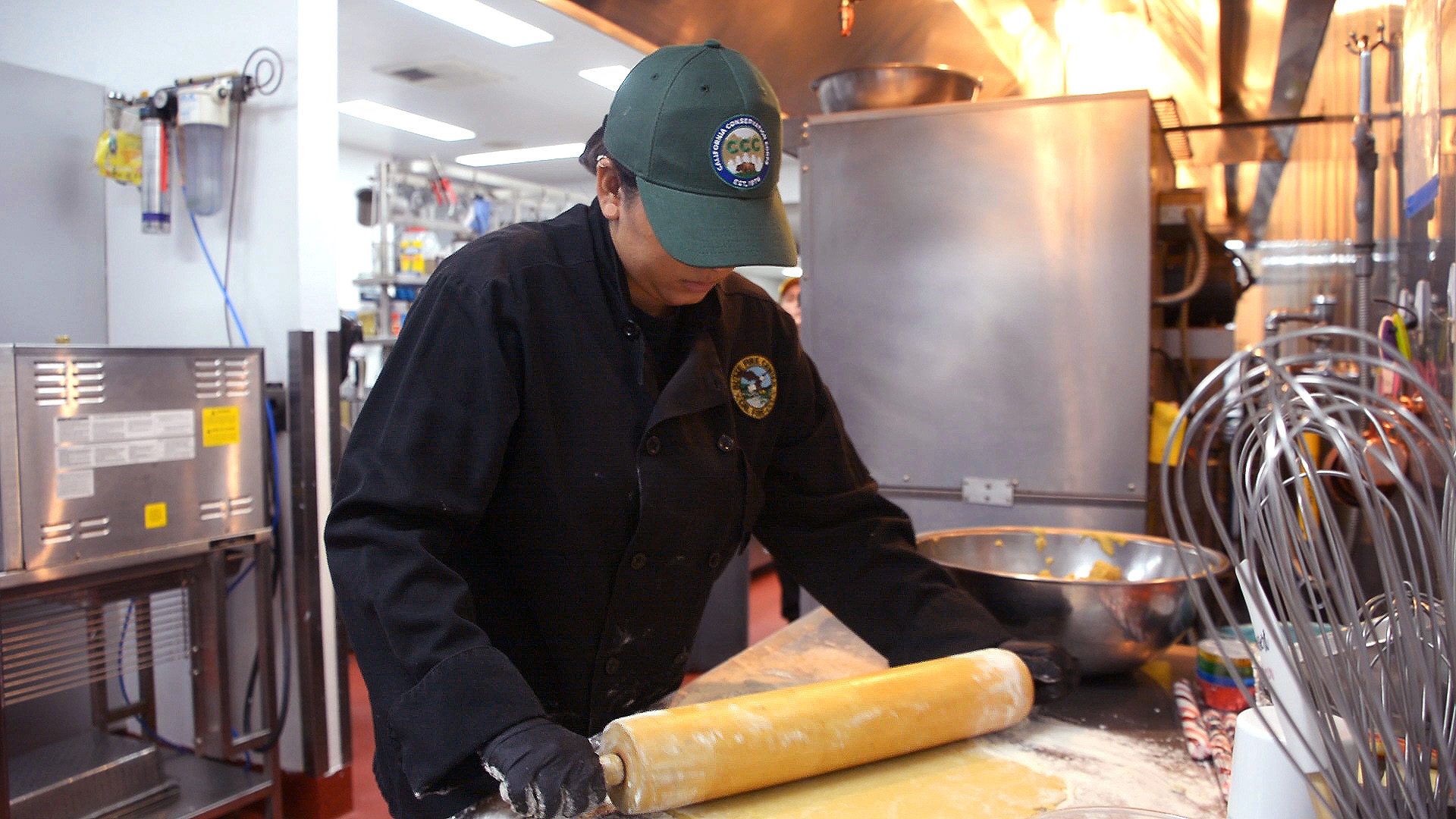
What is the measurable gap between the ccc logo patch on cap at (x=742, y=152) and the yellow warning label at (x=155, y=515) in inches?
73.3

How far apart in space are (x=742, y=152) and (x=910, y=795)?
0.67m

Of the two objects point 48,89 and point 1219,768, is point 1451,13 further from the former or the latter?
point 48,89

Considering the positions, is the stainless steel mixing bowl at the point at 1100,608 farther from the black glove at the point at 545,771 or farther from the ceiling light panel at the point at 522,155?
the ceiling light panel at the point at 522,155

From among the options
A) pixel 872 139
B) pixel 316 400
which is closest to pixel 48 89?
pixel 316 400

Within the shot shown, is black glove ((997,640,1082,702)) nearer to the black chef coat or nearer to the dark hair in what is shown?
the black chef coat

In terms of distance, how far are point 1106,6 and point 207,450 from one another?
8.38 ft

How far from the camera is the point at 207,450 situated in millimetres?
2367

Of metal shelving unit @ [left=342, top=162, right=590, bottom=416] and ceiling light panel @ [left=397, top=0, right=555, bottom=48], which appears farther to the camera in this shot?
metal shelving unit @ [left=342, top=162, right=590, bottom=416]

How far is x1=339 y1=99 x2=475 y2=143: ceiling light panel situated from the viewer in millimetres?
6738

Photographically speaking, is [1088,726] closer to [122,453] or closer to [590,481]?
[590,481]

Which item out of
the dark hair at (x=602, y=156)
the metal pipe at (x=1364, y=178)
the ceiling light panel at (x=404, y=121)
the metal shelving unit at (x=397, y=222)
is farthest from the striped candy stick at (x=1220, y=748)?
the ceiling light panel at (x=404, y=121)

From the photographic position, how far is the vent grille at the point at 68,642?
2.14m

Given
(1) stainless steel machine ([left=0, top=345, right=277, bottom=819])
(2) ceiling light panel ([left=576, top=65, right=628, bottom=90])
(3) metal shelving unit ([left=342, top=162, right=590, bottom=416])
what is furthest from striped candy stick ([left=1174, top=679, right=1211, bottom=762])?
(2) ceiling light panel ([left=576, top=65, right=628, bottom=90])

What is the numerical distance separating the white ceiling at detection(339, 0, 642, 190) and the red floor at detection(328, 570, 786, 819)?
2757mm
